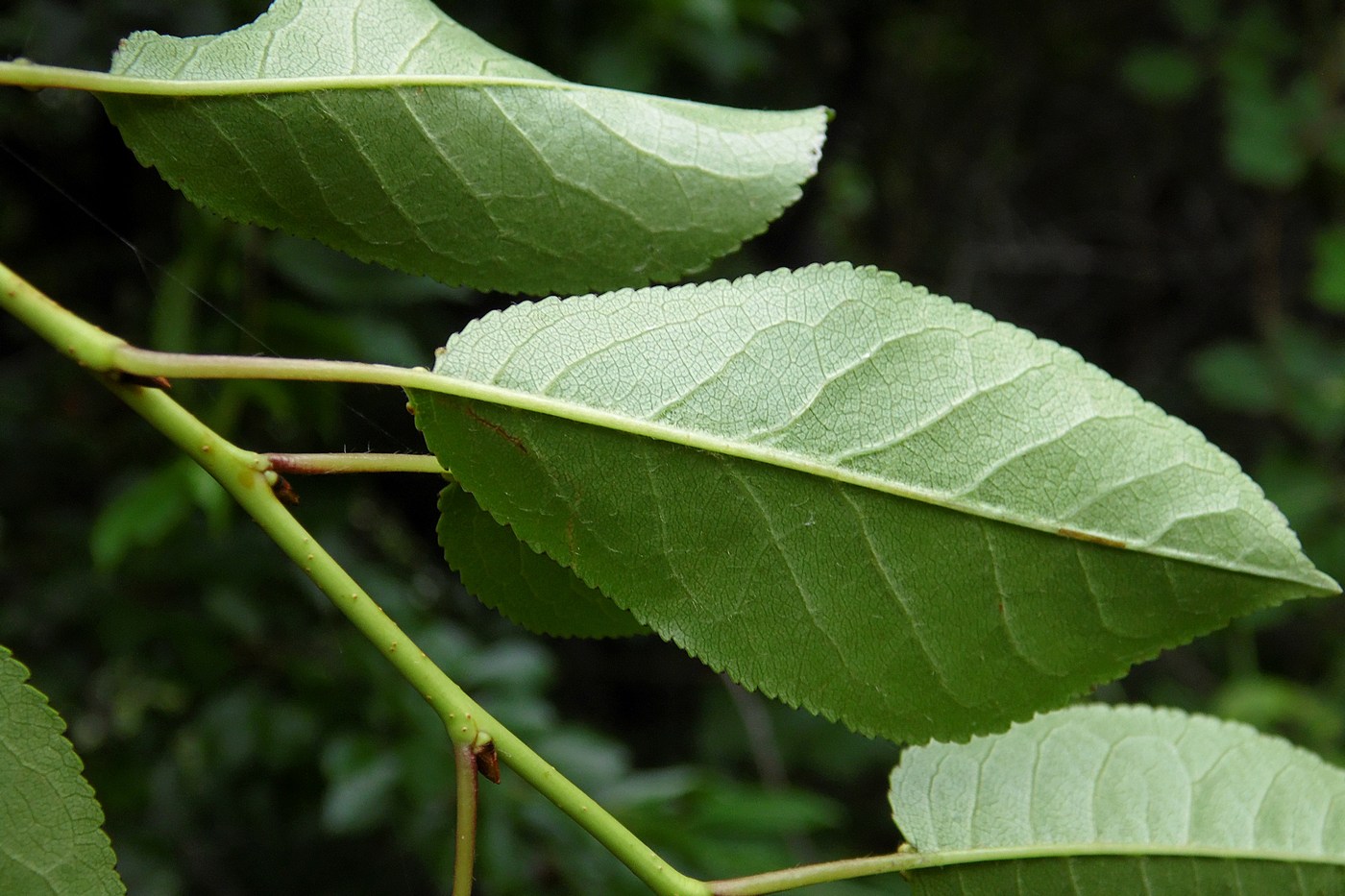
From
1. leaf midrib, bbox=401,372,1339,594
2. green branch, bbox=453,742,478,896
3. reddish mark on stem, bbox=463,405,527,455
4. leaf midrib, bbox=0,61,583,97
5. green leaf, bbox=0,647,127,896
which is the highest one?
leaf midrib, bbox=0,61,583,97

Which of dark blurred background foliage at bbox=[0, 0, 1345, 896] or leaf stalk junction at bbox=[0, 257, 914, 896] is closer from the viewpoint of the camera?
leaf stalk junction at bbox=[0, 257, 914, 896]

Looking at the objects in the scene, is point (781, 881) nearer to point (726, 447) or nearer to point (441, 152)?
point (726, 447)

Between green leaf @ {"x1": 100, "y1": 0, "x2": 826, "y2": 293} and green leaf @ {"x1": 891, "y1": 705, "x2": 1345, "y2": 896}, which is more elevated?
green leaf @ {"x1": 100, "y1": 0, "x2": 826, "y2": 293}

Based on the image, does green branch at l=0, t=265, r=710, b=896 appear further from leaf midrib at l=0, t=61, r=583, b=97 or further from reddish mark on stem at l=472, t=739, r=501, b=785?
leaf midrib at l=0, t=61, r=583, b=97

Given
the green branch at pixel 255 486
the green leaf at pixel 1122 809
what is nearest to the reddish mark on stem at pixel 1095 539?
the green leaf at pixel 1122 809

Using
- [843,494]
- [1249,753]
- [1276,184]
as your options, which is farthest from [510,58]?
[1276,184]

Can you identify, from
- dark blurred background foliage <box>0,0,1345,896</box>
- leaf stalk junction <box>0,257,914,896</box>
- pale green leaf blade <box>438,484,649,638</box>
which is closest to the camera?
leaf stalk junction <box>0,257,914,896</box>

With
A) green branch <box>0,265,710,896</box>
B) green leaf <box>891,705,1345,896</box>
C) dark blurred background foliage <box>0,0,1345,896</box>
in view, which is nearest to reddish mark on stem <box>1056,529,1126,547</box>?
green leaf <box>891,705,1345,896</box>
